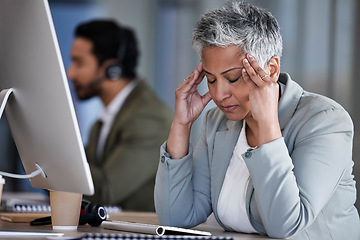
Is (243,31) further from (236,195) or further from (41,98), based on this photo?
(41,98)

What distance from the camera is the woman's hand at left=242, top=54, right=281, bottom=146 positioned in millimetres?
1444

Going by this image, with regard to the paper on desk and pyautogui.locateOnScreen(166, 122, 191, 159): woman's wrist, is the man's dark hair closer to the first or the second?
pyautogui.locateOnScreen(166, 122, 191, 159): woman's wrist

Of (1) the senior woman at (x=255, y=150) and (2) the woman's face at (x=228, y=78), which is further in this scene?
(2) the woman's face at (x=228, y=78)

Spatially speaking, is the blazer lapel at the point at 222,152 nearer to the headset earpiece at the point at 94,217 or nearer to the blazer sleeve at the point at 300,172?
the blazer sleeve at the point at 300,172

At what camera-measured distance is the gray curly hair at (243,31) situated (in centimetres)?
156

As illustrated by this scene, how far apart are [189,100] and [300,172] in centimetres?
50

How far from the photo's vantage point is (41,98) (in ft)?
4.15

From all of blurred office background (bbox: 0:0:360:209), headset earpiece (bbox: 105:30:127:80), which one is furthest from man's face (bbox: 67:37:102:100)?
blurred office background (bbox: 0:0:360:209)

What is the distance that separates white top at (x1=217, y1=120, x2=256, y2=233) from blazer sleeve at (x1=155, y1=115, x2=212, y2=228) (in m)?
0.10

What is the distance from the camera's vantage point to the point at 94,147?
15.4 feet

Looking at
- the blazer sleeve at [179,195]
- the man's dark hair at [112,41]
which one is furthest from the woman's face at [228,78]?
the man's dark hair at [112,41]

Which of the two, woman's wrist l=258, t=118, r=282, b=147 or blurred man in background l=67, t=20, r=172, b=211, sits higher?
woman's wrist l=258, t=118, r=282, b=147

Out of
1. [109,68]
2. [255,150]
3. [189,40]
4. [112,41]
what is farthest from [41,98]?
[189,40]

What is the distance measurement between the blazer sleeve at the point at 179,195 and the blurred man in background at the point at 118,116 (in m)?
1.97
